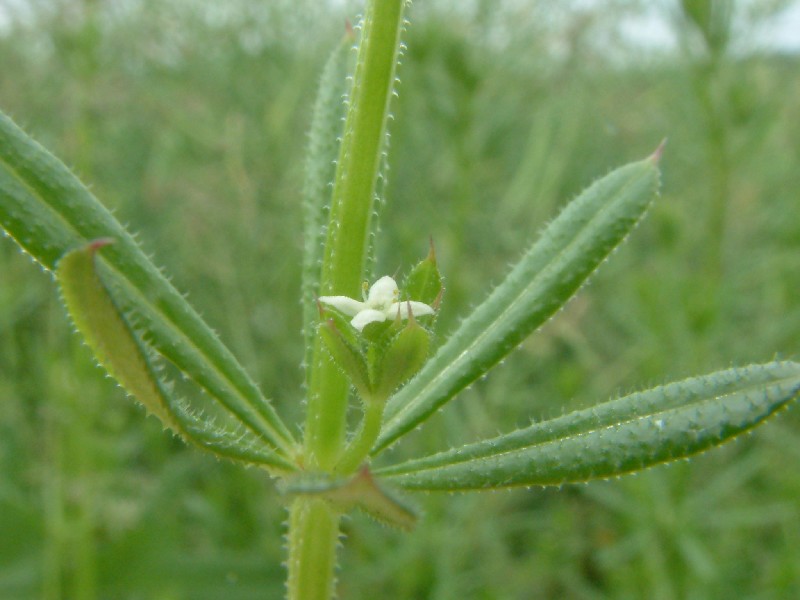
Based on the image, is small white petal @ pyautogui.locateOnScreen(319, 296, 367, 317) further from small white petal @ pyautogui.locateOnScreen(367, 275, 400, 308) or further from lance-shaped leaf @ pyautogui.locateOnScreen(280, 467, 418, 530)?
lance-shaped leaf @ pyautogui.locateOnScreen(280, 467, 418, 530)

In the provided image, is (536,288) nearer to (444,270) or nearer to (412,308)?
(412,308)

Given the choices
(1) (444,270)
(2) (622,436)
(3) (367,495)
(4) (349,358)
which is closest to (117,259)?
(4) (349,358)

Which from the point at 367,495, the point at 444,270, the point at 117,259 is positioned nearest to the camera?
the point at 367,495

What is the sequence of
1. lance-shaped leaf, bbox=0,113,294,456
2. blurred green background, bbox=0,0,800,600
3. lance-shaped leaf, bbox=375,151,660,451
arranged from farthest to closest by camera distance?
blurred green background, bbox=0,0,800,600
lance-shaped leaf, bbox=375,151,660,451
lance-shaped leaf, bbox=0,113,294,456

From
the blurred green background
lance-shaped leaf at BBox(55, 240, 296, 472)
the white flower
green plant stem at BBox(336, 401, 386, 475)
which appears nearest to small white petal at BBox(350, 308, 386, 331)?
the white flower

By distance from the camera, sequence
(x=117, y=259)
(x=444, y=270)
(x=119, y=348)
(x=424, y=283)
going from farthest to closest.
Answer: (x=444, y=270), (x=117, y=259), (x=424, y=283), (x=119, y=348)
